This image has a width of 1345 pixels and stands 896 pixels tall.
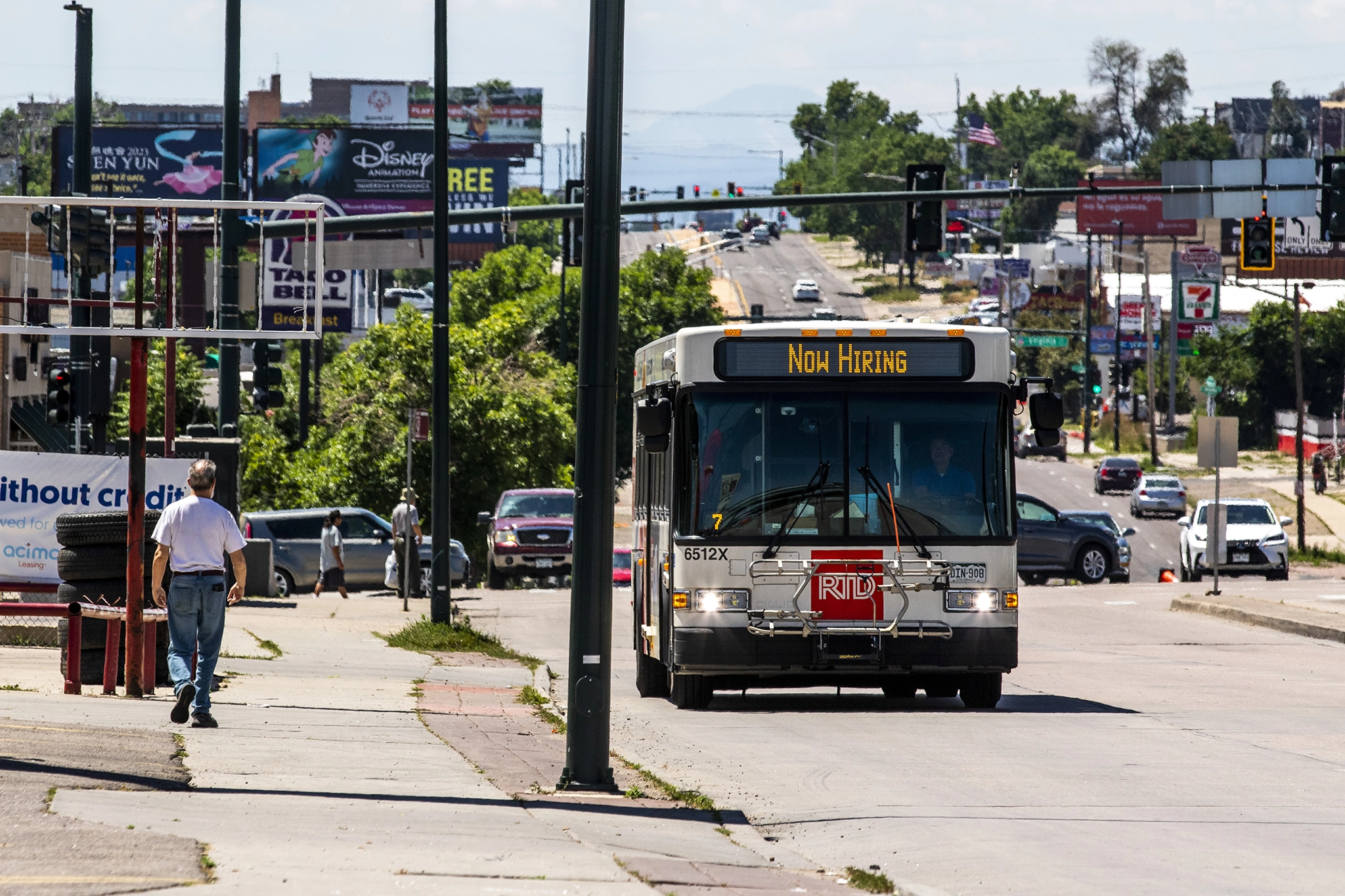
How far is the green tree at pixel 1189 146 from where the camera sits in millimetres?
154750

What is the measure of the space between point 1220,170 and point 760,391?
324 ft

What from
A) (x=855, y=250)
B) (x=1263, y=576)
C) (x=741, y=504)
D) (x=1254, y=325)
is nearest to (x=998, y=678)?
(x=741, y=504)

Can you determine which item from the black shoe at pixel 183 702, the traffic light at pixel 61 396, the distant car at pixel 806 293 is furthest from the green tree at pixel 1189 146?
the black shoe at pixel 183 702

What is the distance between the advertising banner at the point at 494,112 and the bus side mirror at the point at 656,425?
170 meters

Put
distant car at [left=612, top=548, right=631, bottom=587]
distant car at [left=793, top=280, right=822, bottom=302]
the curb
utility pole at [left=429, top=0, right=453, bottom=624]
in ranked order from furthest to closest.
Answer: distant car at [left=793, top=280, right=822, bottom=302] → distant car at [left=612, top=548, right=631, bottom=587] → the curb → utility pole at [left=429, top=0, right=453, bottom=624]

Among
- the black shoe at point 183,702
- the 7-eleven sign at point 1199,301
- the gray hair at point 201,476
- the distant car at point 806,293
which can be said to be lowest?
the black shoe at point 183,702

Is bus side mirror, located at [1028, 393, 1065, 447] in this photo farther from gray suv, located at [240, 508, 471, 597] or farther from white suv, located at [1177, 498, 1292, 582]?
white suv, located at [1177, 498, 1292, 582]

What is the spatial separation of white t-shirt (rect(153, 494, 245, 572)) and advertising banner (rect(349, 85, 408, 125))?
174 m

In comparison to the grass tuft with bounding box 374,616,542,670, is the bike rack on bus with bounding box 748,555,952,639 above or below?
above

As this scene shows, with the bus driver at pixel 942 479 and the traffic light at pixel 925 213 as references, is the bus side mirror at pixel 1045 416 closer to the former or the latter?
the bus driver at pixel 942 479

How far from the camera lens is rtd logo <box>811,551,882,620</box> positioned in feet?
44.8

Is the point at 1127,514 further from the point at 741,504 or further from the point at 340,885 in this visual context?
the point at 340,885

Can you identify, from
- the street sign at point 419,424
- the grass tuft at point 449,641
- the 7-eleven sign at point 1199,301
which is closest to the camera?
the grass tuft at point 449,641

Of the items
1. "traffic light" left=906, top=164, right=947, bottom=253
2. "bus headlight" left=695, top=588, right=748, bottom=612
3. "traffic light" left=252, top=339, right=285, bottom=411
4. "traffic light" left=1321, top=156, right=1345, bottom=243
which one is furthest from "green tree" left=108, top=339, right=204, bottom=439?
"bus headlight" left=695, top=588, right=748, bottom=612
